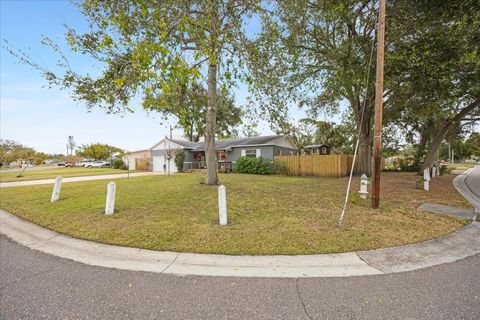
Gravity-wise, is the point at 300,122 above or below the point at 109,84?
above

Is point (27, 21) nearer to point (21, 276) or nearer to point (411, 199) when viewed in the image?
point (21, 276)

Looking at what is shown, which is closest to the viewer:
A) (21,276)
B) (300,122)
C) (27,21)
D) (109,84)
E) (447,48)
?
(21,276)

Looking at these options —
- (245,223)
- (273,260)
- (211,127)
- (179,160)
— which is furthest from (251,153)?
(273,260)

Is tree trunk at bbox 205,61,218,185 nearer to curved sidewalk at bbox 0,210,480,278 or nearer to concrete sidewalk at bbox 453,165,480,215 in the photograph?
curved sidewalk at bbox 0,210,480,278

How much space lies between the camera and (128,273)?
3160mm

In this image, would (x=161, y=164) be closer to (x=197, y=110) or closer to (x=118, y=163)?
(x=118, y=163)

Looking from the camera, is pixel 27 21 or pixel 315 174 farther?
pixel 315 174

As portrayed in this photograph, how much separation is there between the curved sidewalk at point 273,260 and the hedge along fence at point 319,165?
12.7 m

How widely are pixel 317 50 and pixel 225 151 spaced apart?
45.0 ft

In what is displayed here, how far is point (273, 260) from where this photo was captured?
3479 mm

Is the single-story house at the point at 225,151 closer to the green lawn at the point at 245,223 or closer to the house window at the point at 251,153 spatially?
the house window at the point at 251,153

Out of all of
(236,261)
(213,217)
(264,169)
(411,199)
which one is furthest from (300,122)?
(236,261)

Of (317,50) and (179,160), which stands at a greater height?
(317,50)

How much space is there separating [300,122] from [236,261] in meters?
27.8
